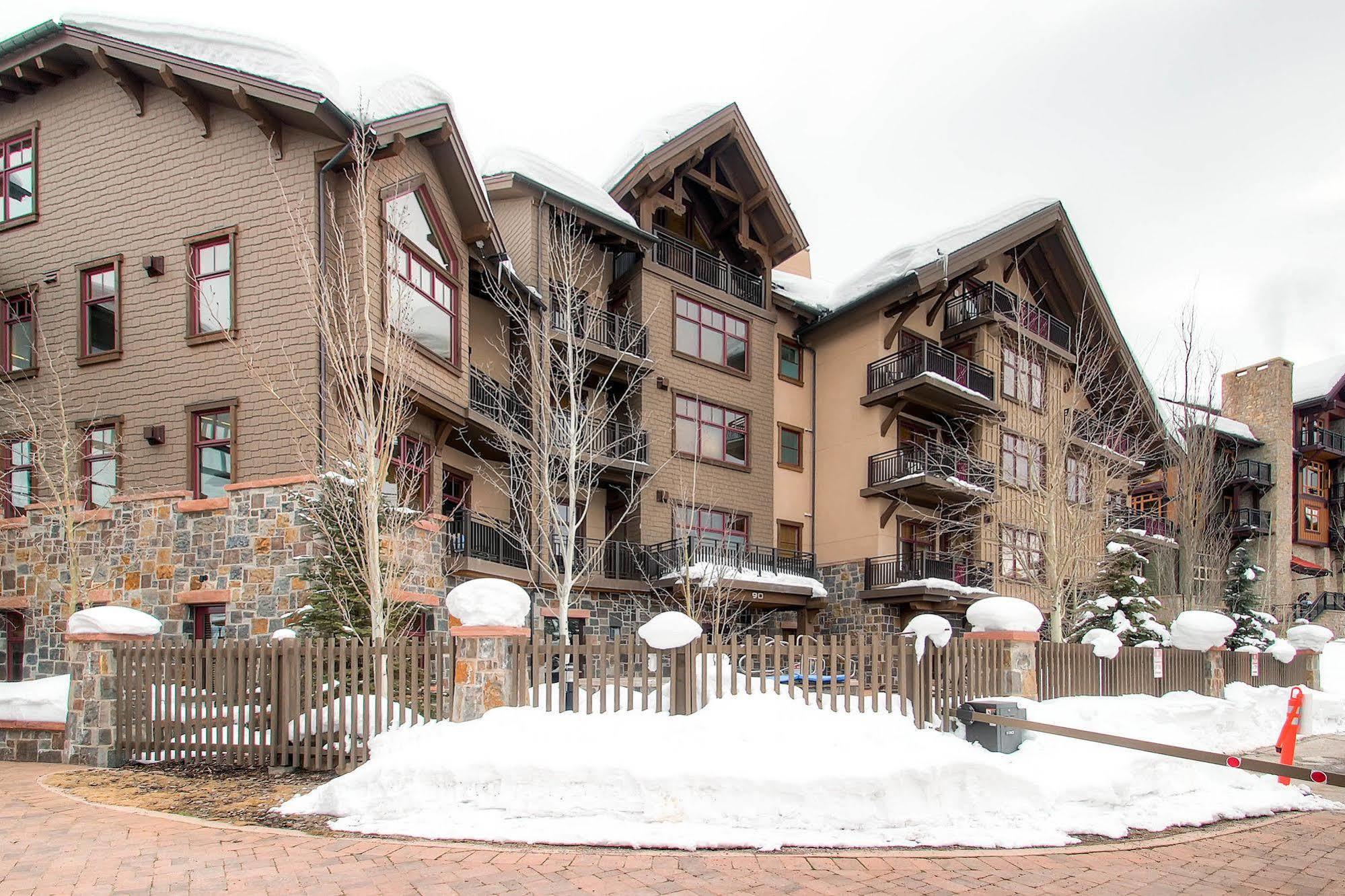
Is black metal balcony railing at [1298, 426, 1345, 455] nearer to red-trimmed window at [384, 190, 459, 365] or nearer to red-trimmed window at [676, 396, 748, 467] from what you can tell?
red-trimmed window at [676, 396, 748, 467]

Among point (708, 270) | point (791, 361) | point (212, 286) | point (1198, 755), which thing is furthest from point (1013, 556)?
point (212, 286)

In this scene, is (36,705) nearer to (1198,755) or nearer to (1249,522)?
(1198,755)

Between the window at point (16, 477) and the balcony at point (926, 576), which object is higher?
the window at point (16, 477)

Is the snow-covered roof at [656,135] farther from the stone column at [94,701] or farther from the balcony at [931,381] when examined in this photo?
the stone column at [94,701]

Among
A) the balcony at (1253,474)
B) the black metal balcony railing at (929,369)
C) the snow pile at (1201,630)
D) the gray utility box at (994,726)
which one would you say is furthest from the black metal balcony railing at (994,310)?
the gray utility box at (994,726)

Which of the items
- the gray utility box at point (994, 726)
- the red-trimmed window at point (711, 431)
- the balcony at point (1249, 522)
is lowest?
the gray utility box at point (994, 726)

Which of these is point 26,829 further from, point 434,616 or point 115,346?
point 115,346

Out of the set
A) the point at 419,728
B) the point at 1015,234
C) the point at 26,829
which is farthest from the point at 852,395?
the point at 26,829

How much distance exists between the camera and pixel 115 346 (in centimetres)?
1592

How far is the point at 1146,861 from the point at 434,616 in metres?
12.0

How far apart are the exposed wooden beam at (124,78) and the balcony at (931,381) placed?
60.7 ft

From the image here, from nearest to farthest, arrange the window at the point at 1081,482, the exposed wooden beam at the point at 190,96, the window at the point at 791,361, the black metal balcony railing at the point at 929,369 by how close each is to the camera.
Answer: the exposed wooden beam at the point at 190,96 → the window at the point at 1081,482 → the black metal balcony railing at the point at 929,369 → the window at the point at 791,361

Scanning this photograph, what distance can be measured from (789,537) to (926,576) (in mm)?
4284

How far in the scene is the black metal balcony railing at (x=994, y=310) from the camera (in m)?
26.6
